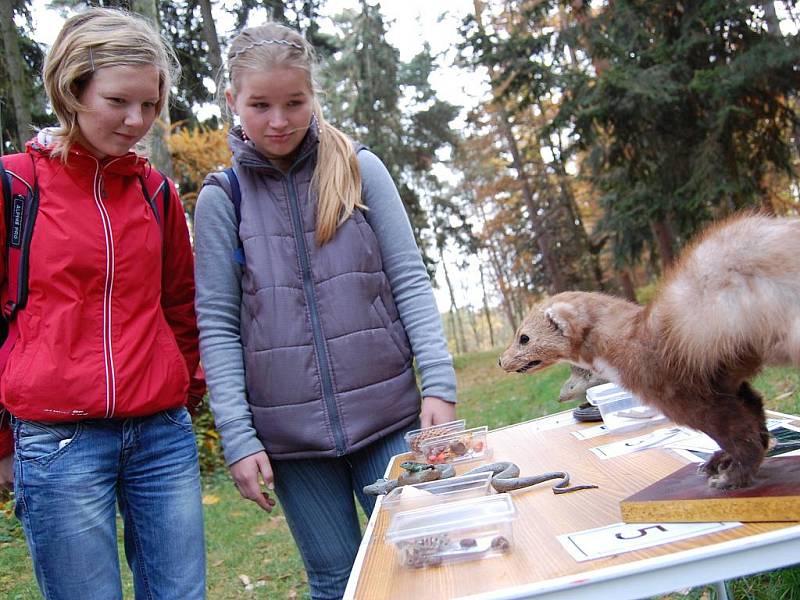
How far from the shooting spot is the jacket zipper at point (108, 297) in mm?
2062

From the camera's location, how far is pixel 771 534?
1278 mm

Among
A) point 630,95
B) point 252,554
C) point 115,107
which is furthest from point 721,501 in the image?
point 630,95

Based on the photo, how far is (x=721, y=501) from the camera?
1.44 m

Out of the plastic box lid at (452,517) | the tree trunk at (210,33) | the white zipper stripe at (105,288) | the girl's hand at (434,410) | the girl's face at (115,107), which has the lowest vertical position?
the plastic box lid at (452,517)

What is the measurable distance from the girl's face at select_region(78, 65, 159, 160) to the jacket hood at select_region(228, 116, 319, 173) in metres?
0.32

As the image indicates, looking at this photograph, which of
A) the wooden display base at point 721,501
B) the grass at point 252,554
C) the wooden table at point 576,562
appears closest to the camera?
the wooden table at point 576,562

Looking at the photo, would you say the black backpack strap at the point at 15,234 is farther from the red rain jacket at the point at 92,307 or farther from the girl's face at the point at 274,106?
the girl's face at the point at 274,106

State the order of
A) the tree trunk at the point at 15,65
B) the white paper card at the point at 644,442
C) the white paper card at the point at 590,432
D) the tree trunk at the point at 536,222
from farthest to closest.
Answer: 1. the tree trunk at the point at 536,222
2. the tree trunk at the point at 15,65
3. the white paper card at the point at 590,432
4. the white paper card at the point at 644,442

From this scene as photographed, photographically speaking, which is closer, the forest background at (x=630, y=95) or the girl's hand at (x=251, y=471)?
the girl's hand at (x=251, y=471)

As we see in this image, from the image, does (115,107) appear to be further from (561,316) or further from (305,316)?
(561,316)

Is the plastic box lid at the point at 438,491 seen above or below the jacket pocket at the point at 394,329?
below

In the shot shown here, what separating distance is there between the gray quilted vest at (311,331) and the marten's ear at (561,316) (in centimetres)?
56

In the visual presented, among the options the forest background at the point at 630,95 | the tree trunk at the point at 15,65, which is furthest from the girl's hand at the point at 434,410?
the tree trunk at the point at 15,65

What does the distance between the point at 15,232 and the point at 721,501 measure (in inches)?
76.1
